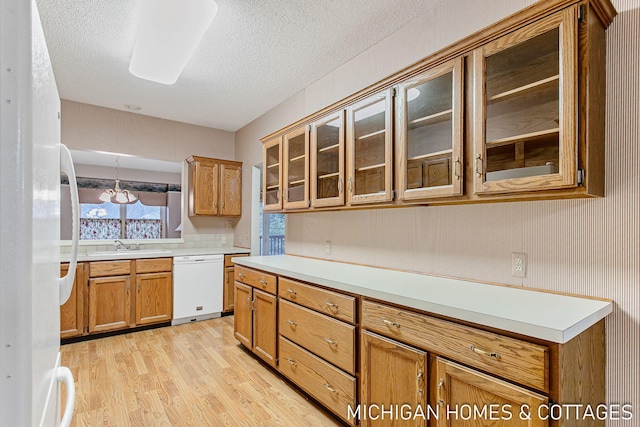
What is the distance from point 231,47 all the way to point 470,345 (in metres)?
2.69

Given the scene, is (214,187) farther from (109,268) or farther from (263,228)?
(109,268)

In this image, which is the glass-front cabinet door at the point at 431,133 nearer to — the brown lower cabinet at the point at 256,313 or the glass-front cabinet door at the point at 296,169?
the glass-front cabinet door at the point at 296,169

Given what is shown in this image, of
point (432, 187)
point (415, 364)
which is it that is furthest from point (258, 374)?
point (432, 187)

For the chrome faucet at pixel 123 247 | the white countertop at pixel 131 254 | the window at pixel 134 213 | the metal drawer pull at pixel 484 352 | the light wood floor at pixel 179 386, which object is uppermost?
the window at pixel 134 213

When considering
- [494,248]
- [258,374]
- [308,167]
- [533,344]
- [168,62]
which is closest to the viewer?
[533,344]

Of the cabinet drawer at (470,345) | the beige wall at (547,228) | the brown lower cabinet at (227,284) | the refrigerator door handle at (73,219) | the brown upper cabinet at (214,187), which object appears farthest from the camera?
the brown upper cabinet at (214,187)

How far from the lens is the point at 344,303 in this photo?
1936 mm

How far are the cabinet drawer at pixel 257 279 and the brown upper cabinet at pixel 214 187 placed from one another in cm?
166

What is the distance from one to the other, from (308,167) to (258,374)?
1.80 meters

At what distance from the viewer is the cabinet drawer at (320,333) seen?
1.91m

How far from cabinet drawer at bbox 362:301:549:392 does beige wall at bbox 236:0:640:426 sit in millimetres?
646
